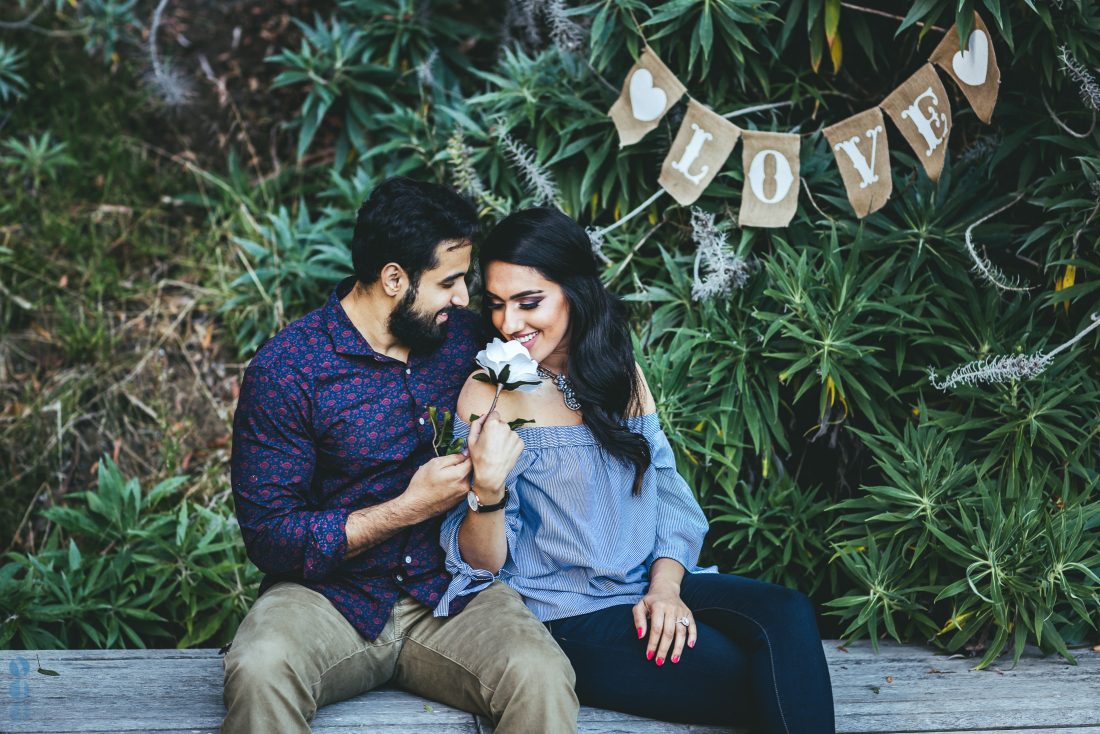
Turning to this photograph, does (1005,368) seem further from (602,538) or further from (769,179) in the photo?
(602,538)

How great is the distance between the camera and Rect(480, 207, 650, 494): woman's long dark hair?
2.59 metres

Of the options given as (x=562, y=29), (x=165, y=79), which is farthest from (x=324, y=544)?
(x=165, y=79)

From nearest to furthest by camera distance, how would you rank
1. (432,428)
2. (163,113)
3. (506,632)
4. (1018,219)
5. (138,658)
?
(506,632)
(432,428)
(138,658)
(1018,219)
(163,113)

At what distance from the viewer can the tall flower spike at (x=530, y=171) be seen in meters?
3.49

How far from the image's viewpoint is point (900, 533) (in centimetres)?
299

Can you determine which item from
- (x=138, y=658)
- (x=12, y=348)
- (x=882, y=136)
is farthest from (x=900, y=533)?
(x=12, y=348)

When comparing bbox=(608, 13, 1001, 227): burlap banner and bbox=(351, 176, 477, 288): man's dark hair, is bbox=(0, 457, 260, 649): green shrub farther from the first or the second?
bbox=(608, 13, 1001, 227): burlap banner

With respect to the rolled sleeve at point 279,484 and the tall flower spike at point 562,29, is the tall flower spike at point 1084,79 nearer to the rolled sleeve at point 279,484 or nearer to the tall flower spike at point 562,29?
the tall flower spike at point 562,29

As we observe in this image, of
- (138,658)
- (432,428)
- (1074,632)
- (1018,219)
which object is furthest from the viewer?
(1018,219)

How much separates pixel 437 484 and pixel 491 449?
0.45ft

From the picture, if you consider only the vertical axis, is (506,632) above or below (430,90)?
below

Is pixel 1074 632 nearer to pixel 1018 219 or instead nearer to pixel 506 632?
pixel 1018 219

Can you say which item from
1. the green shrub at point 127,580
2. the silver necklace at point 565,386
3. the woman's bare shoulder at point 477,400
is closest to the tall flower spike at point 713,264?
the silver necklace at point 565,386

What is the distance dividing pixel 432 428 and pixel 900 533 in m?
1.38
